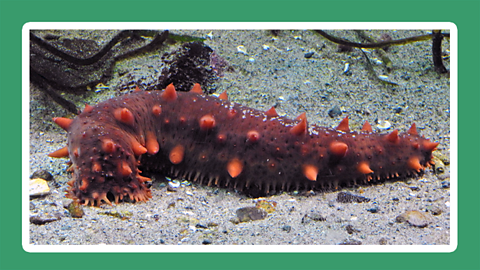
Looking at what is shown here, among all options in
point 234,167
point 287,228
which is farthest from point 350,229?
point 234,167

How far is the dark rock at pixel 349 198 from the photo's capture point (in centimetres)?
249

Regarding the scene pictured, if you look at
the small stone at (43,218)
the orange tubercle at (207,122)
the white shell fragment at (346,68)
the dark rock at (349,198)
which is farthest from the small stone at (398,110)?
the small stone at (43,218)

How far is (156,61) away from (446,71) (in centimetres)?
315

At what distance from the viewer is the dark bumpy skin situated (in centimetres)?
254

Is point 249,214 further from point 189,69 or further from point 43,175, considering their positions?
point 189,69

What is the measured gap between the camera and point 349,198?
8.26 ft

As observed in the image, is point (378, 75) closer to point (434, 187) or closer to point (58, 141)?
point (434, 187)

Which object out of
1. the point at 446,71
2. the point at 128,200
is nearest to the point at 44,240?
the point at 128,200

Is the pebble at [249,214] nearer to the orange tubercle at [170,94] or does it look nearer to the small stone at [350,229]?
the small stone at [350,229]

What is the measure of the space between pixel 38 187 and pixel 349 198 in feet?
6.69

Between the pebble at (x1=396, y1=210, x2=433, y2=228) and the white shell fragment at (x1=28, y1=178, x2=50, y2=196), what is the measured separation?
85.5 inches

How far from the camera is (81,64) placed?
3615 mm

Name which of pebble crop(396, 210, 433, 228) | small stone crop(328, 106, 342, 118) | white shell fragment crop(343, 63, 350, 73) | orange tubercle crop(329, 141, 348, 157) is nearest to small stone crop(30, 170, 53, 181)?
orange tubercle crop(329, 141, 348, 157)

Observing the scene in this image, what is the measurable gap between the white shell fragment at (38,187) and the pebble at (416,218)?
2.17 meters
